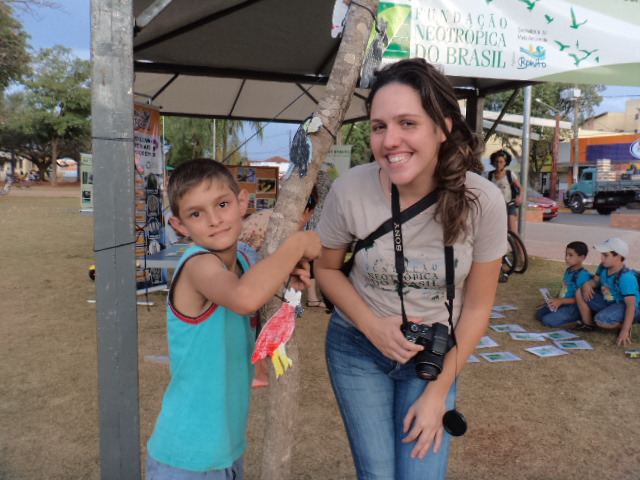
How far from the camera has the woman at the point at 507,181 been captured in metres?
7.83

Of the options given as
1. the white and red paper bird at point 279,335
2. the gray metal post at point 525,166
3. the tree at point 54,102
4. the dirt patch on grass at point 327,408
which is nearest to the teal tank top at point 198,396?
the white and red paper bird at point 279,335

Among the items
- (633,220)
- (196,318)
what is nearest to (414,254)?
(196,318)

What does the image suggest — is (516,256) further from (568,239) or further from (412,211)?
(412,211)

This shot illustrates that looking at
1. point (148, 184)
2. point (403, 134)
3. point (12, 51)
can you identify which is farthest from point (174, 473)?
point (12, 51)

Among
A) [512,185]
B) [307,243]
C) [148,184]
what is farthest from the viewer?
[512,185]

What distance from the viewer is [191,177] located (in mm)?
1518

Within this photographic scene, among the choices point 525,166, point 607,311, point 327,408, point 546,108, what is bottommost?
point 327,408

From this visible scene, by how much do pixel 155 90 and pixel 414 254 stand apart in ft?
23.7

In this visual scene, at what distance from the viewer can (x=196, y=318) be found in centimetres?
145

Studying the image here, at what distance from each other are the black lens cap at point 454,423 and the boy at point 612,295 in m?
3.94

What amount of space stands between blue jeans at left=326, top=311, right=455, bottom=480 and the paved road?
8626mm

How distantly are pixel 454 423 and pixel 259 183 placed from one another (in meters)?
6.87

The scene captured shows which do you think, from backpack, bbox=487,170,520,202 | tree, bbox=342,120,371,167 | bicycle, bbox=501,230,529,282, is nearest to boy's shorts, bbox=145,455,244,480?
bicycle, bbox=501,230,529,282

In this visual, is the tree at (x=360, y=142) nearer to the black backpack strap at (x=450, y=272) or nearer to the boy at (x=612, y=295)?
the boy at (x=612, y=295)
